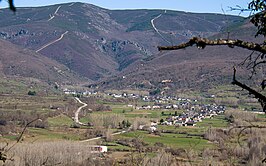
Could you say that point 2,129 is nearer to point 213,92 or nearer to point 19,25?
point 213,92

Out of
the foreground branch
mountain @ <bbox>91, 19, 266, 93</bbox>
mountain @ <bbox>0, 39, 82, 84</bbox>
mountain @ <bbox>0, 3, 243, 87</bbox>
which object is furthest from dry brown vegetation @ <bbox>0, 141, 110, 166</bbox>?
mountain @ <bbox>0, 39, 82, 84</bbox>

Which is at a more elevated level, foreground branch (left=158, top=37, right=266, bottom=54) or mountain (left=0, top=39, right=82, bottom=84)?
foreground branch (left=158, top=37, right=266, bottom=54)

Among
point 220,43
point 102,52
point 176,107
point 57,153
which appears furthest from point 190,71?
point 220,43

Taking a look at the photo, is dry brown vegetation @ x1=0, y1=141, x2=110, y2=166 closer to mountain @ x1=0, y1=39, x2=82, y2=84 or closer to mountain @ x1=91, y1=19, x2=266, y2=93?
mountain @ x1=91, y1=19, x2=266, y2=93

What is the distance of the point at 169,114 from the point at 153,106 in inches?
467

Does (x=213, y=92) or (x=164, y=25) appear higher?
(x=164, y=25)

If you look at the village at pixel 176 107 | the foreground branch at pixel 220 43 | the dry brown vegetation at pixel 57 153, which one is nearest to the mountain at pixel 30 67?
the village at pixel 176 107

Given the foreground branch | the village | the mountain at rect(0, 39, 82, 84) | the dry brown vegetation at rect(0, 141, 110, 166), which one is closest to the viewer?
the foreground branch

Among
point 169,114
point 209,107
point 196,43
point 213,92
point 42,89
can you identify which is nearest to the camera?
point 196,43

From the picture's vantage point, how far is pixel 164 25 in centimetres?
19662

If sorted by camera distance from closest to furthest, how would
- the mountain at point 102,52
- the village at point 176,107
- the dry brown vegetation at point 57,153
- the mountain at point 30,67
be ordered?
the dry brown vegetation at point 57,153
the village at point 176,107
the mountain at point 102,52
the mountain at point 30,67

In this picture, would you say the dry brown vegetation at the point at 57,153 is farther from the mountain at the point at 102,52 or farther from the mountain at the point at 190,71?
the mountain at the point at 102,52

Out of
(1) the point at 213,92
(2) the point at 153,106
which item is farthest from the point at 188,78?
(2) the point at 153,106

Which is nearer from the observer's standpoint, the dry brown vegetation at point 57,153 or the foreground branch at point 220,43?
the foreground branch at point 220,43
